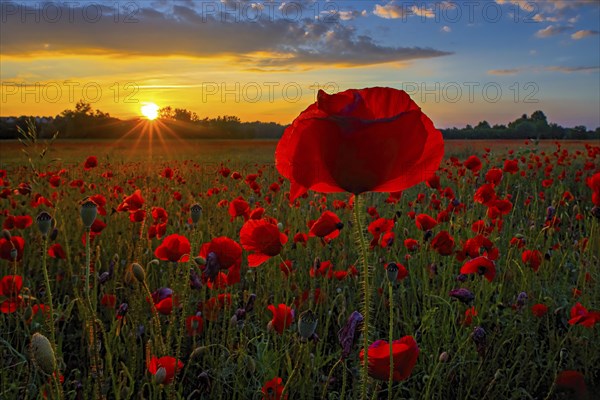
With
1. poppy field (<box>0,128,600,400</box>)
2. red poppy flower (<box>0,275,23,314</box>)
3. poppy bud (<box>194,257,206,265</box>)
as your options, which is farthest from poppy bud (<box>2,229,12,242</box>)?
poppy bud (<box>194,257,206,265</box>)

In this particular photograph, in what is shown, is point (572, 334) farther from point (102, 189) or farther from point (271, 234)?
point (102, 189)

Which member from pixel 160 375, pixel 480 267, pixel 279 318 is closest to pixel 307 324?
pixel 160 375

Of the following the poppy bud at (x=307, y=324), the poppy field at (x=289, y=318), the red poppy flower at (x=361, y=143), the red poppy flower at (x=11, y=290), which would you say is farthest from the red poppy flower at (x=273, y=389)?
the red poppy flower at (x=11, y=290)

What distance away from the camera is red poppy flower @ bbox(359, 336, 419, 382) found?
46.2 inches

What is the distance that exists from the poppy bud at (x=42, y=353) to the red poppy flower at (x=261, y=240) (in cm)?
→ 71

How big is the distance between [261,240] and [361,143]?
3.02 ft

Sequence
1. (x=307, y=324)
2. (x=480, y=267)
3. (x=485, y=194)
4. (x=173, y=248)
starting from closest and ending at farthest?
1. (x=307, y=324)
2. (x=173, y=248)
3. (x=480, y=267)
4. (x=485, y=194)

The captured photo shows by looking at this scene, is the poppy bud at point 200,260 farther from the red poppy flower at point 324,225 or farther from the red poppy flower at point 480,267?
the red poppy flower at point 480,267

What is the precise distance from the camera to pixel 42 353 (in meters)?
1.01

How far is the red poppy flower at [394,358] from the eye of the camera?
46.2 inches

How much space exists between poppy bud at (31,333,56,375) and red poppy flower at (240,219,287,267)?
0.71 metres

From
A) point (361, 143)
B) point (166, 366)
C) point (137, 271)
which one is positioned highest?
point (361, 143)

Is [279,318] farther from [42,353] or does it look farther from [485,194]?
[485,194]

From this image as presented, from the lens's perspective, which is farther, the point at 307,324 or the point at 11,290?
the point at 11,290
